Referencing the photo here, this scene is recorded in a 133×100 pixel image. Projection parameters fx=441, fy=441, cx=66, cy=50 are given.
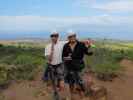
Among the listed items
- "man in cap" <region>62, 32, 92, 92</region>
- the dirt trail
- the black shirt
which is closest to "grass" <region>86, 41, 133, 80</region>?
the dirt trail

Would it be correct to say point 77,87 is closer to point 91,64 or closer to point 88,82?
point 88,82

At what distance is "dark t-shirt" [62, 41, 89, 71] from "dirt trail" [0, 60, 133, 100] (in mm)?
2261

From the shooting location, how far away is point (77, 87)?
10.7 m

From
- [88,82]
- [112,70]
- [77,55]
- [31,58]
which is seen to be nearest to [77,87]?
[77,55]

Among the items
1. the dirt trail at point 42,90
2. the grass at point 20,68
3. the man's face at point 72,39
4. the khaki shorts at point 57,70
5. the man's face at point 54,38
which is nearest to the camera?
the man's face at point 72,39

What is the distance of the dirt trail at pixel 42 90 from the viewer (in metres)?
12.5

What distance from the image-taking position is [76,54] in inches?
394

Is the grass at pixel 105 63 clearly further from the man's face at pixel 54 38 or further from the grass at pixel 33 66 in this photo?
the man's face at pixel 54 38

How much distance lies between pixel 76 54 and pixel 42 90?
3267 millimetres

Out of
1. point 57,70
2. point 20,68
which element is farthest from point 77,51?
point 20,68

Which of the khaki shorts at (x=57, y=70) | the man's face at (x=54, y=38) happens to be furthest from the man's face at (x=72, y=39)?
the khaki shorts at (x=57, y=70)

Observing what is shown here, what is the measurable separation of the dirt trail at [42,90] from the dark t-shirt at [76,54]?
226cm

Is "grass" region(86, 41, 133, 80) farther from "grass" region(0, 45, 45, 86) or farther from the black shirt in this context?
the black shirt

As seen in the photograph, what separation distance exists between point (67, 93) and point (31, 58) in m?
5.91
